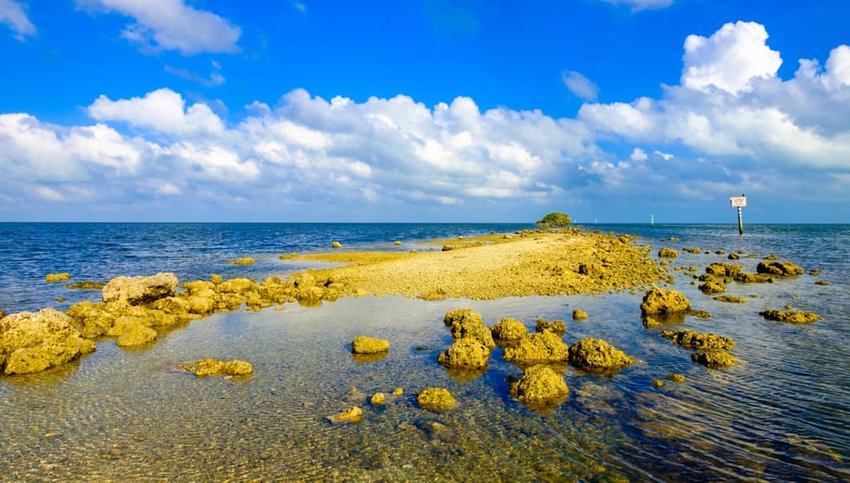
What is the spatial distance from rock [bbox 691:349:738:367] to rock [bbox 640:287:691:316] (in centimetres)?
734

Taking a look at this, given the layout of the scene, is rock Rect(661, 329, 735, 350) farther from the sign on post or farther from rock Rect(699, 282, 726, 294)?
the sign on post

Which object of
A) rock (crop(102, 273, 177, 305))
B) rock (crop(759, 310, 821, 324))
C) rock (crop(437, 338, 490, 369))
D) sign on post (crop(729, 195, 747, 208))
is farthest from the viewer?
sign on post (crop(729, 195, 747, 208))

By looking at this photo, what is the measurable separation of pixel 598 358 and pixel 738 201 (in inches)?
4369

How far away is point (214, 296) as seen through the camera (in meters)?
28.0

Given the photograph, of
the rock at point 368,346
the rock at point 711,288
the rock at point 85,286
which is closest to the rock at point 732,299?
the rock at point 711,288

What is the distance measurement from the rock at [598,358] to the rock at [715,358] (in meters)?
2.25

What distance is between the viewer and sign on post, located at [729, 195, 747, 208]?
335 ft

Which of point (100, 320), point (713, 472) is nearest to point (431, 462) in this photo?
point (713, 472)

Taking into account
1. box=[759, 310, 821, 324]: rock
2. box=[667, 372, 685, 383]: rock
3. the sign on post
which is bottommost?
box=[667, 372, 685, 383]: rock

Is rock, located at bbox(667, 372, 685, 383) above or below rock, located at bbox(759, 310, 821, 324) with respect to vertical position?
below

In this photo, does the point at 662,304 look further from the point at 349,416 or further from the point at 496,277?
the point at 349,416

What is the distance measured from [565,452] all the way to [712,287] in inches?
1014

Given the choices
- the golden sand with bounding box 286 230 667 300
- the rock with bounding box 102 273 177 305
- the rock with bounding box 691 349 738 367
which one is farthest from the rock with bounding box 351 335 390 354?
the rock with bounding box 102 273 177 305

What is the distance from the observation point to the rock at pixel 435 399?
1227cm
